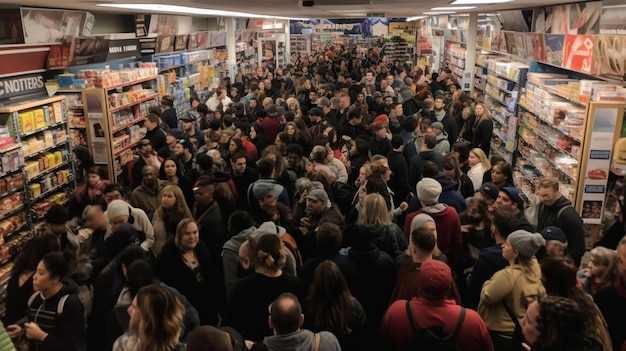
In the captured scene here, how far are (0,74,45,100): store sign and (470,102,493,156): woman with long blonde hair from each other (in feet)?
23.2

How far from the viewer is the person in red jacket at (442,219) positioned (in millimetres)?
4621

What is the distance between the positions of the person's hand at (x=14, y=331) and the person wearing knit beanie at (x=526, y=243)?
10.7ft

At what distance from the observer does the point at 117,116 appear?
9578mm

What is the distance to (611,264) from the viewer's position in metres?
3.69

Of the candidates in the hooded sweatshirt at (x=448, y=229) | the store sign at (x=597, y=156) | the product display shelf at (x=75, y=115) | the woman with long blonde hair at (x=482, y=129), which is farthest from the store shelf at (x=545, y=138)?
the product display shelf at (x=75, y=115)

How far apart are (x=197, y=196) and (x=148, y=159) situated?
5.74ft

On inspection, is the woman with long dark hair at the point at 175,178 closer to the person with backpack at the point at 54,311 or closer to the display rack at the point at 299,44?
the person with backpack at the point at 54,311

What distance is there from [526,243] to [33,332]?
3.19 meters

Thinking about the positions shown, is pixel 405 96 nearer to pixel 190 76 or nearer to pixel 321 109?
pixel 321 109

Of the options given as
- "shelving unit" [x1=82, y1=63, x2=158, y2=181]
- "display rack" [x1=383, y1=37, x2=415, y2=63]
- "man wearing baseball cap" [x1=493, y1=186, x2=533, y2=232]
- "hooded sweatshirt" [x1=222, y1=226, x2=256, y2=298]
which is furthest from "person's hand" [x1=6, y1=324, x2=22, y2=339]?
"display rack" [x1=383, y1=37, x2=415, y2=63]

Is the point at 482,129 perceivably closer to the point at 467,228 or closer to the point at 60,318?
the point at 467,228

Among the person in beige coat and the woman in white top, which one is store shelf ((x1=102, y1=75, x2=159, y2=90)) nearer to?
the woman in white top

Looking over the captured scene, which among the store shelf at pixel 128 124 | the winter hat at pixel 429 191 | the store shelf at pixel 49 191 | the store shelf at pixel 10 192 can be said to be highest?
the winter hat at pixel 429 191

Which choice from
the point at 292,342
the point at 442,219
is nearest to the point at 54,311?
the point at 292,342
